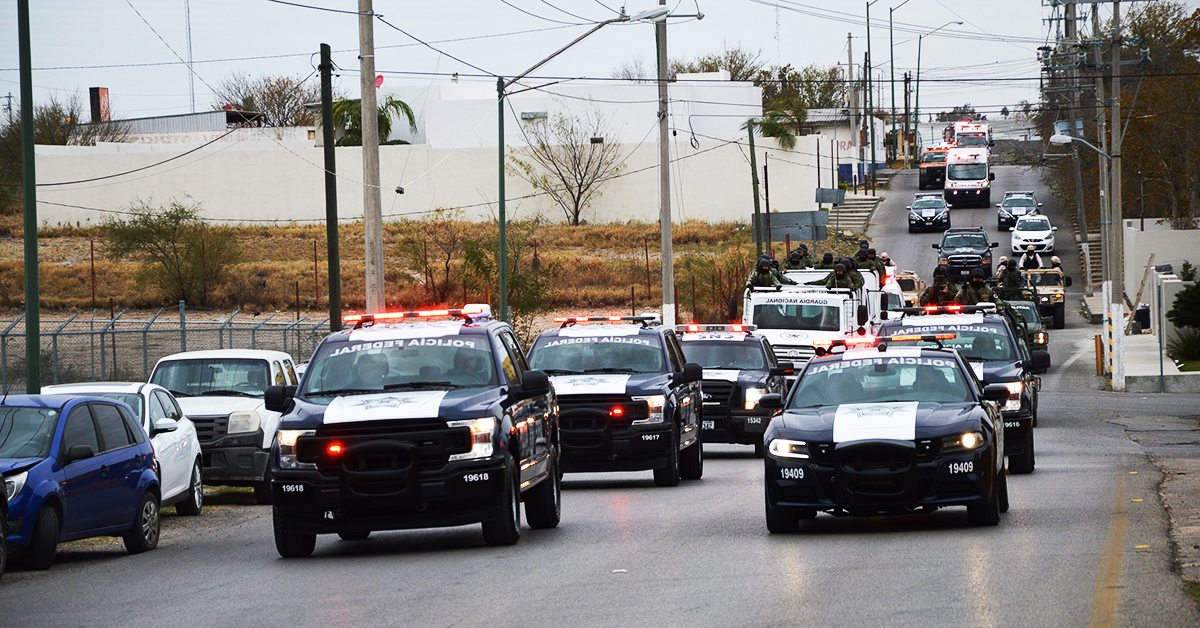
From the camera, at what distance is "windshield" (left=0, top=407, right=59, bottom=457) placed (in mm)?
12422

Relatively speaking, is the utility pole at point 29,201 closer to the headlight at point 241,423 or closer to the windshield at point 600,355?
the headlight at point 241,423

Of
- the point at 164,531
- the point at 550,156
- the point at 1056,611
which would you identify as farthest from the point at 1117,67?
the point at 550,156

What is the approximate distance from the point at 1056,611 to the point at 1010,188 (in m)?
86.9

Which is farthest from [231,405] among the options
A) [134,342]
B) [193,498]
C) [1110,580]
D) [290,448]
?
[134,342]

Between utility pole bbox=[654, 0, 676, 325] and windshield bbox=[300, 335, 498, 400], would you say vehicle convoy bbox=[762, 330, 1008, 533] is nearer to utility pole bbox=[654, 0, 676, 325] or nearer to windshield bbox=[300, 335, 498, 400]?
windshield bbox=[300, 335, 498, 400]

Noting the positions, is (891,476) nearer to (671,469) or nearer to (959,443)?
(959,443)

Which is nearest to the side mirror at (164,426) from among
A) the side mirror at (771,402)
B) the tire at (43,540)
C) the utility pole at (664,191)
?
the tire at (43,540)

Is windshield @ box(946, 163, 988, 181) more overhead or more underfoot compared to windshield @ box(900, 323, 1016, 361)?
more overhead

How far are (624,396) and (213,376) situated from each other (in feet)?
19.3

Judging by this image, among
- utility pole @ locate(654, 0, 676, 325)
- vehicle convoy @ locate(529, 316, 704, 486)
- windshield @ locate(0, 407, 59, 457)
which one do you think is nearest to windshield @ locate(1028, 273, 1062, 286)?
utility pole @ locate(654, 0, 676, 325)

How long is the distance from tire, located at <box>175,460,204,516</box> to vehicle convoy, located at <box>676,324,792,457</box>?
308 inches

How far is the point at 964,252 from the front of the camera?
5469 cm

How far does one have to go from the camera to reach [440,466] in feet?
37.7

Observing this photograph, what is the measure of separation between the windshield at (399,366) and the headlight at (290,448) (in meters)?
0.68
